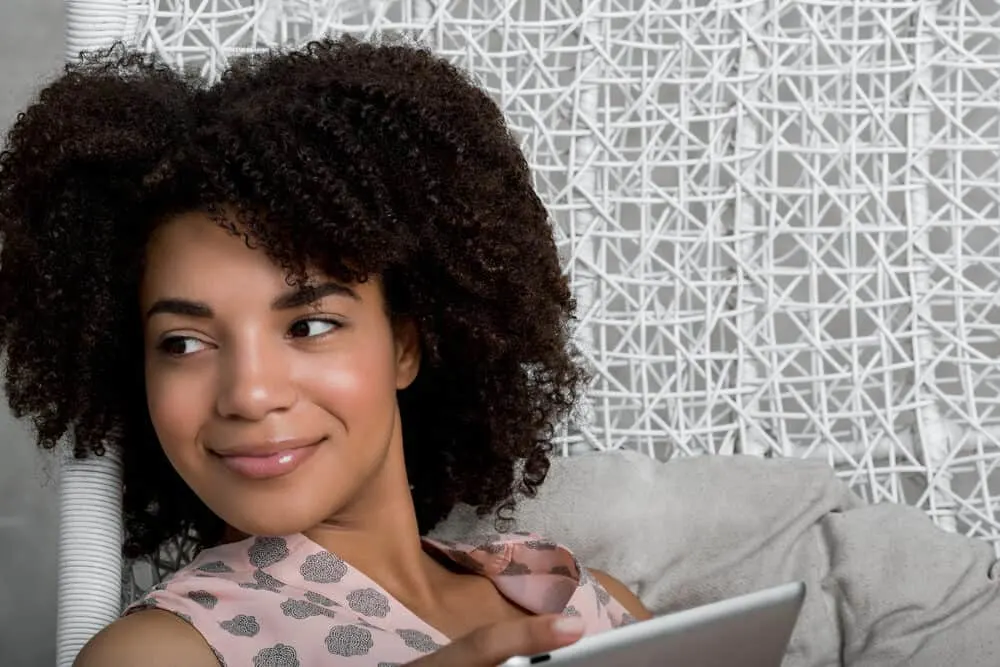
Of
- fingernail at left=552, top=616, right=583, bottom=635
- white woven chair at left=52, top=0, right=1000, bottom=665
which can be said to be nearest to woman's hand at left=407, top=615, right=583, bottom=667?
fingernail at left=552, top=616, right=583, bottom=635

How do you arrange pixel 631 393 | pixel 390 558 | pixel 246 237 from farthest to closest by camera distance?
pixel 631 393 < pixel 390 558 < pixel 246 237

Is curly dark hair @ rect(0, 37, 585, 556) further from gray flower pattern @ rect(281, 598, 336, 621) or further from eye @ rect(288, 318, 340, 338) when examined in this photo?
gray flower pattern @ rect(281, 598, 336, 621)

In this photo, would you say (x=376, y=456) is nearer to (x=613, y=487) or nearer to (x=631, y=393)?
(x=613, y=487)

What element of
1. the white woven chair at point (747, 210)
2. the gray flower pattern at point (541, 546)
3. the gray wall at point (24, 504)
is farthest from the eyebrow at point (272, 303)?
the gray wall at point (24, 504)

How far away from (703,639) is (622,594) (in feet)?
1.74

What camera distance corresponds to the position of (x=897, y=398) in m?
1.55

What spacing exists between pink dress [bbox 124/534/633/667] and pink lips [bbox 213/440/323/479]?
3.6 inches

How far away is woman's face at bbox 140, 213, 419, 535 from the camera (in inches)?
40.7

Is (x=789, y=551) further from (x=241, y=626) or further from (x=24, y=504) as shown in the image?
(x=24, y=504)

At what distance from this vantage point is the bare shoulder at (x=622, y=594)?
1.33 m

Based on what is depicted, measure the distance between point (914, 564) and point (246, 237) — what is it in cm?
70

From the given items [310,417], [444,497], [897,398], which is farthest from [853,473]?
[310,417]

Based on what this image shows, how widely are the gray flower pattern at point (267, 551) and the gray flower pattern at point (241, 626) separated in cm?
6

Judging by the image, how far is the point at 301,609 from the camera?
3.55ft
